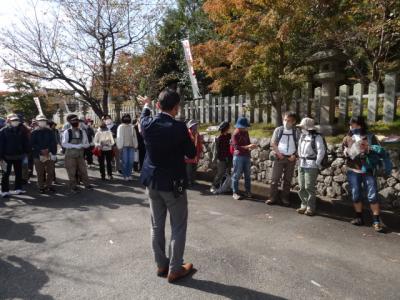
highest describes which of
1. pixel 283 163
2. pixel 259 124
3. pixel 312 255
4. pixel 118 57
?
pixel 118 57

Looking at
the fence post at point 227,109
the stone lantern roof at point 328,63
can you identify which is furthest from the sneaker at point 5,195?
the stone lantern roof at point 328,63

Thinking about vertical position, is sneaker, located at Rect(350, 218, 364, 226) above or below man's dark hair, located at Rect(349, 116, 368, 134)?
below

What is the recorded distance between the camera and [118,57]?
569 inches

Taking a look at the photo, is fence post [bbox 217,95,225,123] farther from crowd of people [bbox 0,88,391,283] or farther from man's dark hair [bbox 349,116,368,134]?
man's dark hair [bbox 349,116,368,134]

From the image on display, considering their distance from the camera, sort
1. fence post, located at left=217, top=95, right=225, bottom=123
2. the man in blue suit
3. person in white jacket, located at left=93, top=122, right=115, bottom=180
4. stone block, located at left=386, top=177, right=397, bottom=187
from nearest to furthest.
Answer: the man in blue suit → stone block, located at left=386, top=177, right=397, bottom=187 → person in white jacket, located at left=93, top=122, right=115, bottom=180 → fence post, located at left=217, top=95, right=225, bottom=123

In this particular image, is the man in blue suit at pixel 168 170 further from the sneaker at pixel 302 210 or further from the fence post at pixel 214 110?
the fence post at pixel 214 110

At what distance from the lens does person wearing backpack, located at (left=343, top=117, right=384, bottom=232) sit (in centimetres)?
513

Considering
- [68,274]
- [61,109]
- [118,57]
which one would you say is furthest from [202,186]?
[61,109]

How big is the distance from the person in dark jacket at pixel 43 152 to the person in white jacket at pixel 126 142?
179cm

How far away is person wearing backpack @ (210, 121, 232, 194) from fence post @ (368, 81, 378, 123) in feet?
10.3

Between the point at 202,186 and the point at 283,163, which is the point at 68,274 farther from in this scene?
the point at 202,186

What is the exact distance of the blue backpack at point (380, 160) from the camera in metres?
5.03

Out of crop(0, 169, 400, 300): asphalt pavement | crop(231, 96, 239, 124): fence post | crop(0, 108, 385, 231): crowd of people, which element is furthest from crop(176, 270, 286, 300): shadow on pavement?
crop(231, 96, 239, 124): fence post

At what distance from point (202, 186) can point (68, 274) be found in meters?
5.19
